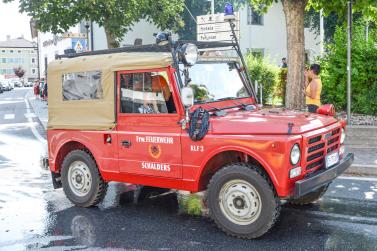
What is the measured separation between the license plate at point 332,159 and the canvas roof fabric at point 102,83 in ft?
6.78

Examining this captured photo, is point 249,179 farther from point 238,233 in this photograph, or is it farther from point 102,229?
point 102,229

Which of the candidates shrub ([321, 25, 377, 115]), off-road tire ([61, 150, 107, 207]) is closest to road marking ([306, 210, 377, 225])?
off-road tire ([61, 150, 107, 207])

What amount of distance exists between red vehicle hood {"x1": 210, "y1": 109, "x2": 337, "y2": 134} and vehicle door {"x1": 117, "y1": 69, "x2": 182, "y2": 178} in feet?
1.81

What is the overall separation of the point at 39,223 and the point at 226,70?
9.90ft

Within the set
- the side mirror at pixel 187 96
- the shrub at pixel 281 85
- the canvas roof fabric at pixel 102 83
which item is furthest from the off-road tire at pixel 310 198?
the shrub at pixel 281 85

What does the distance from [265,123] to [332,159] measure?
1037mm

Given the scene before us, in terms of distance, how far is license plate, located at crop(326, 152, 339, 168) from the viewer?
5.38 meters

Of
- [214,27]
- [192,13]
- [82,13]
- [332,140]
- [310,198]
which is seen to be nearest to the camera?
[332,140]

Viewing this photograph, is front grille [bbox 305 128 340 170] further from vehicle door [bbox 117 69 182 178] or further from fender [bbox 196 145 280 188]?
vehicle door [bbox 117 69 182 178]

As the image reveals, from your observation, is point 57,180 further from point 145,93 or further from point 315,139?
point 315,139

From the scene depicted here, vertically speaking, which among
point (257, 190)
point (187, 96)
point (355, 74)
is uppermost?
point (355, 74)

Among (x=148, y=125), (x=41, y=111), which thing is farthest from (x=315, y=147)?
(x=41, y=111)

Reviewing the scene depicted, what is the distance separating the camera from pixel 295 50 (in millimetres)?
11938

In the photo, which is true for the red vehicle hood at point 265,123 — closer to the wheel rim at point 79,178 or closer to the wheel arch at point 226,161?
the wheel arch at point 226,161
